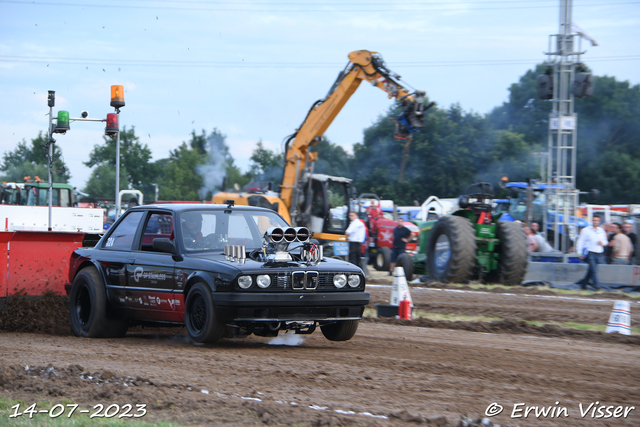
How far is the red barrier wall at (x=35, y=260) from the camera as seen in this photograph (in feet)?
31.0

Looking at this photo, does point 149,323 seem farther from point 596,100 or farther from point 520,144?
point 596,100

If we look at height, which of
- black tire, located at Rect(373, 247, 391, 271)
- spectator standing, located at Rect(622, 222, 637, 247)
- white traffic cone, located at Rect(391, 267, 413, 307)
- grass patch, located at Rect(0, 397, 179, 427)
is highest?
spectator standing, located at Rect(622, 222, 637, 247)

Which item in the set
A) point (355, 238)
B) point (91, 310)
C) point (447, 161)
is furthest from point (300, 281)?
point (447, 161)

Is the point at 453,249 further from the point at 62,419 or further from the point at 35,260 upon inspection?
the point at 62,419

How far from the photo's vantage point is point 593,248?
17078 mm

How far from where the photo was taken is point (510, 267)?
55.3 ft

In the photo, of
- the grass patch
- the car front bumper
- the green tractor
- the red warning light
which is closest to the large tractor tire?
the green tractor

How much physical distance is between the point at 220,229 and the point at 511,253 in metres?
10.2

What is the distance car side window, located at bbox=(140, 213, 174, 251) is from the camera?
26.8ft

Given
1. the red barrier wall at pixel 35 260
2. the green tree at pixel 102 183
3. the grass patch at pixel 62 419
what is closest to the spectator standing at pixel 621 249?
the red barrier wall at pixel 35 260

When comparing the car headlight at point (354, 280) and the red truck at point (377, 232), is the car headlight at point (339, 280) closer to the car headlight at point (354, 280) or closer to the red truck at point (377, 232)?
the car headlight at point (354, 280)

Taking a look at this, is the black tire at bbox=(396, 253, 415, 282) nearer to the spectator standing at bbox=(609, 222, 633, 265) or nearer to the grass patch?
the spectator standing at bbox=(609, 222, 633, 265)

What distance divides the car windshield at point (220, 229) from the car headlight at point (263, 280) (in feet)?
2.69

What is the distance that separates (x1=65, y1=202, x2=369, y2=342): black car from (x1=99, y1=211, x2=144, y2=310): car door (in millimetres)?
12
